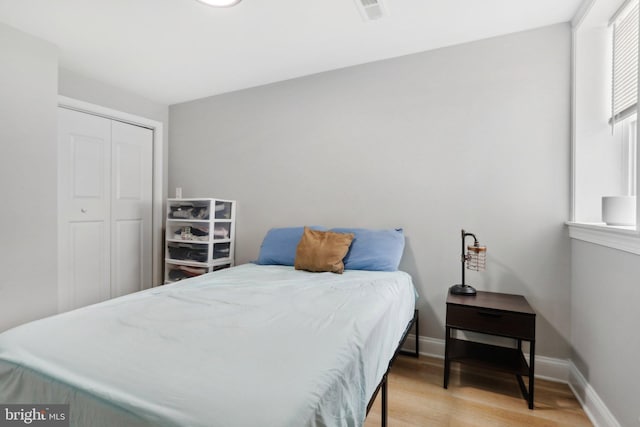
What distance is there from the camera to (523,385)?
6.50 ft

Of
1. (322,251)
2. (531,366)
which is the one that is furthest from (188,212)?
(531,366)

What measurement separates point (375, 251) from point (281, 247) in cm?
79

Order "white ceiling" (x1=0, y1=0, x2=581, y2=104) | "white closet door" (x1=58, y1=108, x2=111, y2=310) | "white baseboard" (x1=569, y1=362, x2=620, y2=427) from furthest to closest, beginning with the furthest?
"white closet door" (x1=58, y1=108, x2=111, y2=310)
"white ceiling" (x1=0, y1=0, x2=581, y2=104)
"white baseboard" (x1=569, y1=362, x2=620, y2=427)

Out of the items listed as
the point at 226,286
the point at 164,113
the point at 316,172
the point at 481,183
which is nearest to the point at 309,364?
the point at 226,286

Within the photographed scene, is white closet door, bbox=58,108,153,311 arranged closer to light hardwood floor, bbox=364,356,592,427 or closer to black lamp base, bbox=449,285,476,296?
light hardwood floor, bbox=364,356,592,427

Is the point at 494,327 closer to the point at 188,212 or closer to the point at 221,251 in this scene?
the point at 221,251

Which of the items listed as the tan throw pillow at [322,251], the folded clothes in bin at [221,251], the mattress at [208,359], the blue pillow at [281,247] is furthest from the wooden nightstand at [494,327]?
the folded clothes in bin at [221,251]

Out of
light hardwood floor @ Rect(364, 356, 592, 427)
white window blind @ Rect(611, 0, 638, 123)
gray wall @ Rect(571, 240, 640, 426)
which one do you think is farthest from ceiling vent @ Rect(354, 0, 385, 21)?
light hardwood floor @ Rect(364, 356, 592, 427)

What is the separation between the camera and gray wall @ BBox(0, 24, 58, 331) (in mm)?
2129

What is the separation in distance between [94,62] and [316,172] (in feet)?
6.78

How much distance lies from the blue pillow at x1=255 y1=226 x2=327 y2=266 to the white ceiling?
144 cm

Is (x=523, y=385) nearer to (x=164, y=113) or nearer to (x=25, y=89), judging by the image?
(x=25, y=89)

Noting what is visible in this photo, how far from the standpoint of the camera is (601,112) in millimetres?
1997

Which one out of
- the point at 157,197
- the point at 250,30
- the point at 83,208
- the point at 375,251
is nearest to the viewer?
the point at 250,30
